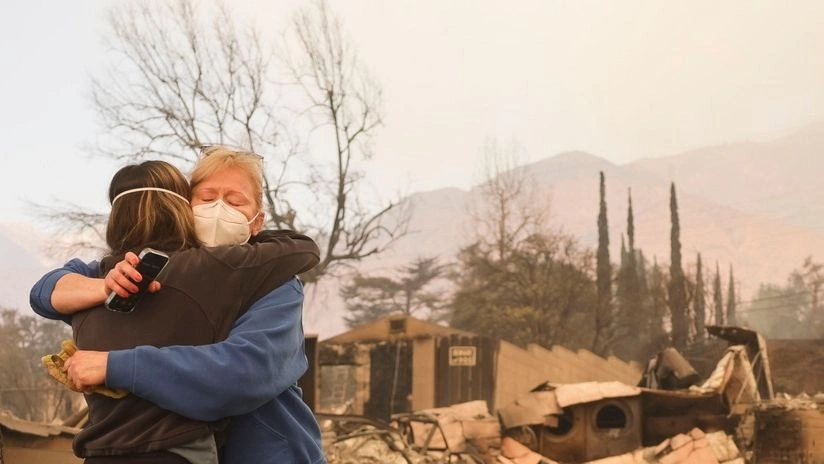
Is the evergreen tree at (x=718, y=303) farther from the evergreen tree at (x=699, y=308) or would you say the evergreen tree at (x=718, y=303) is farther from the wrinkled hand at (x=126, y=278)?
the wrinkled hand at (x=126, y=278)

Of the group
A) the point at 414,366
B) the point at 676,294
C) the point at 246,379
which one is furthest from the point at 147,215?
the point at 676,294

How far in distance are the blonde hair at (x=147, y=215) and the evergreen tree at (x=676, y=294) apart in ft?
134

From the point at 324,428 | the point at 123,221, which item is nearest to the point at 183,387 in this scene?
the point at 123,221

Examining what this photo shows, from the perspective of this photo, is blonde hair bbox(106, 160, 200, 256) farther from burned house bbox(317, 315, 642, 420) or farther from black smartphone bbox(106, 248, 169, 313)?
burned house bbox(317, 315, 642, 420)

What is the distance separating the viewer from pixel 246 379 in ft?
5.45

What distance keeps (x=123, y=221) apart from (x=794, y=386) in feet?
116

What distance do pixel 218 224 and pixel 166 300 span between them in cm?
24

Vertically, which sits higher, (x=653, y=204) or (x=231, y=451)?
(x=653, y=204)

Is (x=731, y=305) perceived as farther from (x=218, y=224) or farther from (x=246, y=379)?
(x=246, y=379)

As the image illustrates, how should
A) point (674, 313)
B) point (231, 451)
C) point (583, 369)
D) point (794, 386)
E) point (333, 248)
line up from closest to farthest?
point (231, 451)
point (333, 248)
point (583, 369)
point (794, 386)
point (674, 313)

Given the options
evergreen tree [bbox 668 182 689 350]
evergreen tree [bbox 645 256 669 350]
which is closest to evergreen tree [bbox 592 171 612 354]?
evergreen tree [bbox 645 256 669 350]

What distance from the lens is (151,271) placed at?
1.65m

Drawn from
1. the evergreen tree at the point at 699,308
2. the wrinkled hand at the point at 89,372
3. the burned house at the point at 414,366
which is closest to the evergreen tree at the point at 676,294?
the evergreen tree at the point at 699,308

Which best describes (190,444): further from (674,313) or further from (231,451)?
(674,313)
